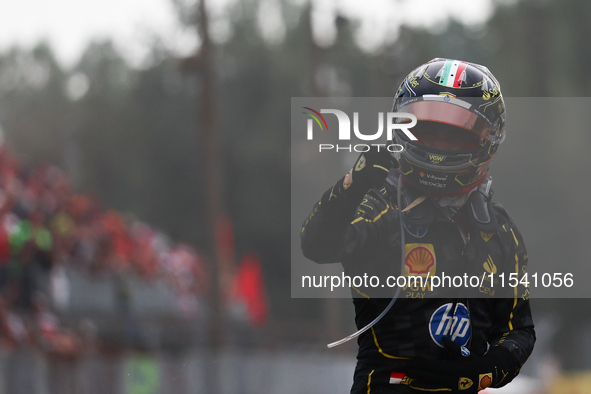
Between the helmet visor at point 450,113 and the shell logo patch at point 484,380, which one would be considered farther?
the helmet visor at point 450,113

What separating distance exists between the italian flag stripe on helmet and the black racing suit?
1.25ft

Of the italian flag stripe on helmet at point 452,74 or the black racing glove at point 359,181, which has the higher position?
the italian flag stripe on helmet at point 452,74

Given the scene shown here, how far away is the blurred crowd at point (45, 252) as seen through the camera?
8945 millimetres

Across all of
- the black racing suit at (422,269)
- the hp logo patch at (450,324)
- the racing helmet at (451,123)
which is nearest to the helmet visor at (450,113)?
the racing helmet at (451,123)

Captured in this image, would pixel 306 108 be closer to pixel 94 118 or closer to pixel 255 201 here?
pixel 255 201

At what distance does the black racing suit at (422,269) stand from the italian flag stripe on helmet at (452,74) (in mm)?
380

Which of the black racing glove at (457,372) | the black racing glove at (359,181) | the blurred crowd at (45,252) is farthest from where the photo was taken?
the blurred crowd at (45,252)

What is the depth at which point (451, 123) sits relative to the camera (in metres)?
2.75

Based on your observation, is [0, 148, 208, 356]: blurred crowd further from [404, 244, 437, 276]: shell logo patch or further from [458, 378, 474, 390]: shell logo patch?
[458, 378, 474, 390]: shell logo patch

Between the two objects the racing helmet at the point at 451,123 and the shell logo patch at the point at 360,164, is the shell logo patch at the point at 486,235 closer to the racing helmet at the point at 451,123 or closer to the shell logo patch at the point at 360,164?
the racing helmet at the point at 451,123

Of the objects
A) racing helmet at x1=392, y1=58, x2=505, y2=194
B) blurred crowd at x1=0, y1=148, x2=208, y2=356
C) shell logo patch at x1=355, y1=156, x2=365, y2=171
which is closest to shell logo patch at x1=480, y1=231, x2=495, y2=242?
racing helmet at x1=392, y1=58, x2=505, y2=194

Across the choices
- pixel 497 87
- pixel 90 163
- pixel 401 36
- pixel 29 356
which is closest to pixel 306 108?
pixel 497 87

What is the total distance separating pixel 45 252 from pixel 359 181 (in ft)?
24.8

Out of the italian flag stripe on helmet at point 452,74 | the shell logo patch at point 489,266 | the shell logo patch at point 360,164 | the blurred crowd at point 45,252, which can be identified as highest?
the italian flag stripe on helmet at point 452,74
